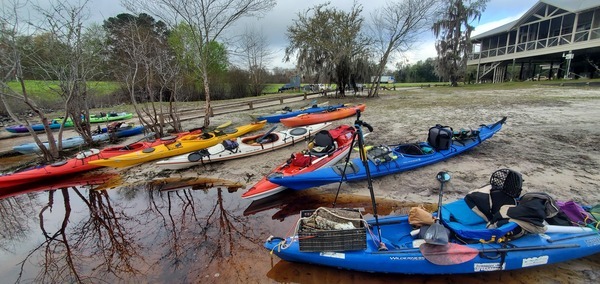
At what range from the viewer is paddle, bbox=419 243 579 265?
10.1ft

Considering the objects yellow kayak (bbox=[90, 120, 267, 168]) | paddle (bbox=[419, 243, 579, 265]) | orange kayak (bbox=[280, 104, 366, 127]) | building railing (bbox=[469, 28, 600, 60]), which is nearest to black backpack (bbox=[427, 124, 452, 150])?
paddle (bbox=[419, 243, 579, 265])

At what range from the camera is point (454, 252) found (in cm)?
311

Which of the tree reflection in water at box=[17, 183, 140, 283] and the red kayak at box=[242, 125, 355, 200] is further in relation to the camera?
the red kayak at box=[242, 125, 355, 200]

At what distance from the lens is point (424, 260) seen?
317cm

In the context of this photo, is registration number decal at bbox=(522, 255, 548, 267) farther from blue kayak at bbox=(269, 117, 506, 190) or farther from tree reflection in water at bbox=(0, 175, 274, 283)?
tree reflection in water at bbox=(0, 175, 274, 283)

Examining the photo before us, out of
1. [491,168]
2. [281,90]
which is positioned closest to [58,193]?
[491,168]

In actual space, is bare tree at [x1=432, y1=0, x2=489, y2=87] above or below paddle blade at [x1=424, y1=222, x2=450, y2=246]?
above

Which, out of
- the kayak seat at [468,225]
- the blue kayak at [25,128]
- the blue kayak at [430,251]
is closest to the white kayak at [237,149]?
the blue kayak at [430,251]

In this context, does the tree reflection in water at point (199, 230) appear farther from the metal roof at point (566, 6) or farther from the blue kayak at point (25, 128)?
the metal roof at point (566, 6)

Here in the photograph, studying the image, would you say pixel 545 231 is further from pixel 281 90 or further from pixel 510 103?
pixel 281 90

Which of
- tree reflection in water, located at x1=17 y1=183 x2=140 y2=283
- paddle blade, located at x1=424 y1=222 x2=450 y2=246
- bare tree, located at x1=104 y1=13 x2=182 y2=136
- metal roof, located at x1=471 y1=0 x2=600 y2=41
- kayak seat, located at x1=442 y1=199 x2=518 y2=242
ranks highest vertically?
metal roof, located at x1=471 y1=0 x2=600 y2=41

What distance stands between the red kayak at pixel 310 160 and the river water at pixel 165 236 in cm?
38

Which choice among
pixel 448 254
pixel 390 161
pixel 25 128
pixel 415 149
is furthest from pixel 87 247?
pixel 25 128

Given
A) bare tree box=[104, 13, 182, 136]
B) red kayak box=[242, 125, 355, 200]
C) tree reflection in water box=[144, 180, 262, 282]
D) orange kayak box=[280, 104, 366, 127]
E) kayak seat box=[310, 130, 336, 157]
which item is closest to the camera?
tree reflection in water box=[144, 180, 262, 282]
